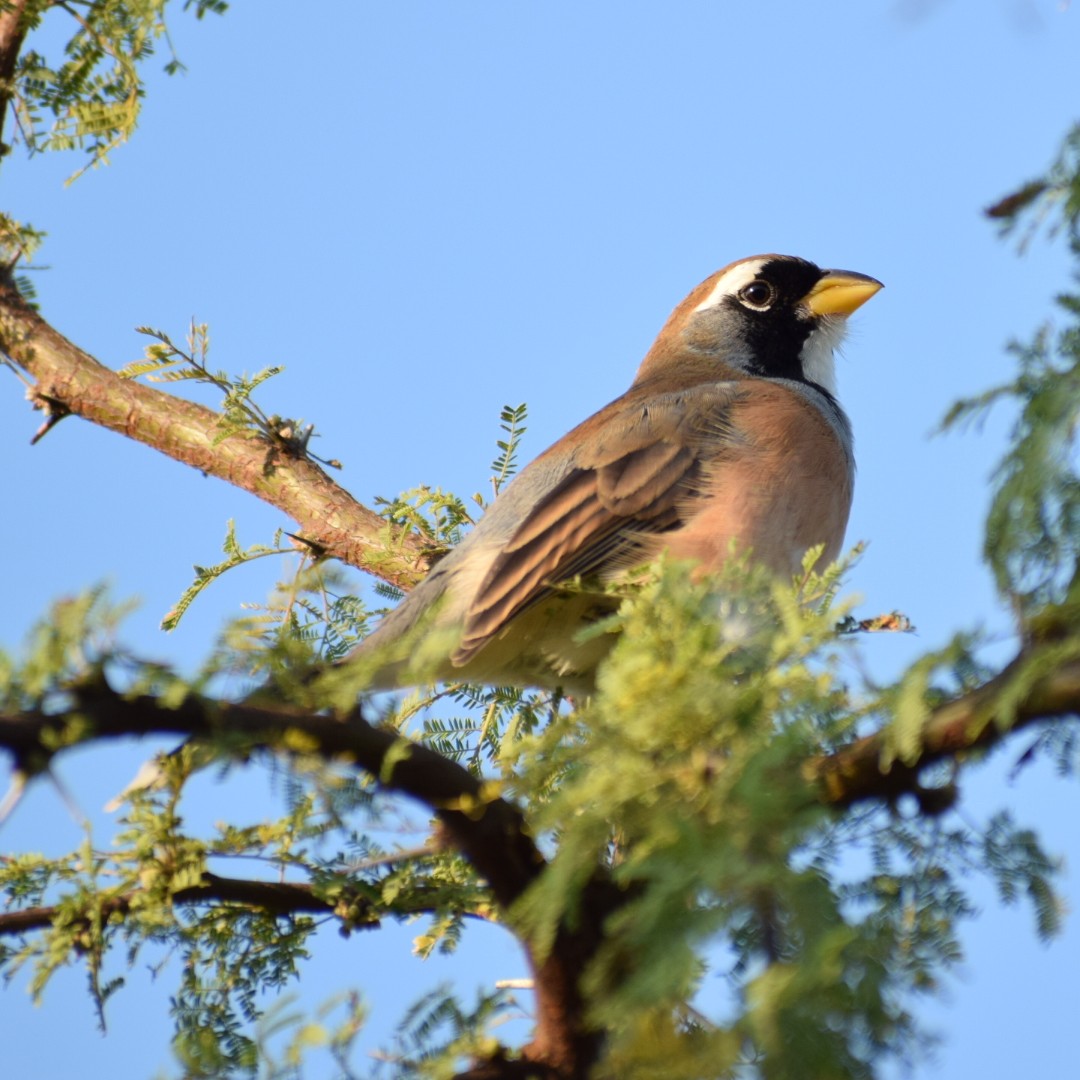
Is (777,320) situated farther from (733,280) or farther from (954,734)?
(954,734)

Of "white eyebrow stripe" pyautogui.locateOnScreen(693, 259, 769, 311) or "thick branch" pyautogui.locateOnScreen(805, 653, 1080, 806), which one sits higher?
"white eyebrow stripe" pyautogui.locateOnScreen(693, 259, 769, 311)

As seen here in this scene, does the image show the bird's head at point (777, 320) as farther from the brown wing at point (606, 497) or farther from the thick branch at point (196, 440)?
the thick branch at point (196, 440)

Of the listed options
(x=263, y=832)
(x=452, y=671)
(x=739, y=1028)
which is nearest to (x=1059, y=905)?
(x=739, y=1028)

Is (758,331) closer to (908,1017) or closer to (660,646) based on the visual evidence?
(660,646)

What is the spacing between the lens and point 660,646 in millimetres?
2506

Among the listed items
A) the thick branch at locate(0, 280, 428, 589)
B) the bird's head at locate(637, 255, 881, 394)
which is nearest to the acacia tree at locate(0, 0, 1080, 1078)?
the thick branch at locate(0, 280, 428, 589)

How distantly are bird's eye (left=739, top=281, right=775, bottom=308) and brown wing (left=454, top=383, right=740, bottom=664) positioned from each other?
3.87 ft

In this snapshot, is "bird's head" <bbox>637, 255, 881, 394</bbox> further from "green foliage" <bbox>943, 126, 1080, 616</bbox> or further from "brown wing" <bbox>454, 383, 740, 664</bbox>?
"green foliage" <bbox>943, 126, 1080, 616</bbox>

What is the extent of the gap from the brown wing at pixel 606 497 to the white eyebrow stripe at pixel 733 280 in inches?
48.3

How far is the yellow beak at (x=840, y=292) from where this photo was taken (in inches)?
248

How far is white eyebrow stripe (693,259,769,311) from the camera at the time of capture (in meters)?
6.45

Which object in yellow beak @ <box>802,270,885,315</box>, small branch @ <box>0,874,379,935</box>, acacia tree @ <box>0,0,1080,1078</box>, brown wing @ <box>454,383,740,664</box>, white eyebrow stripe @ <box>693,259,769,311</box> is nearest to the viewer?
acacia tree @ <box>0,0,1080,1078</box>

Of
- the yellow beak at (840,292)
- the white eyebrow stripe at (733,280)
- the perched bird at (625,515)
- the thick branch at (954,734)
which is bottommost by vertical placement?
the thick branch at (954,734)

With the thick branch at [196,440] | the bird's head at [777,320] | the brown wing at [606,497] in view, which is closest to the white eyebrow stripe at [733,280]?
the bird's head at [777,320]
